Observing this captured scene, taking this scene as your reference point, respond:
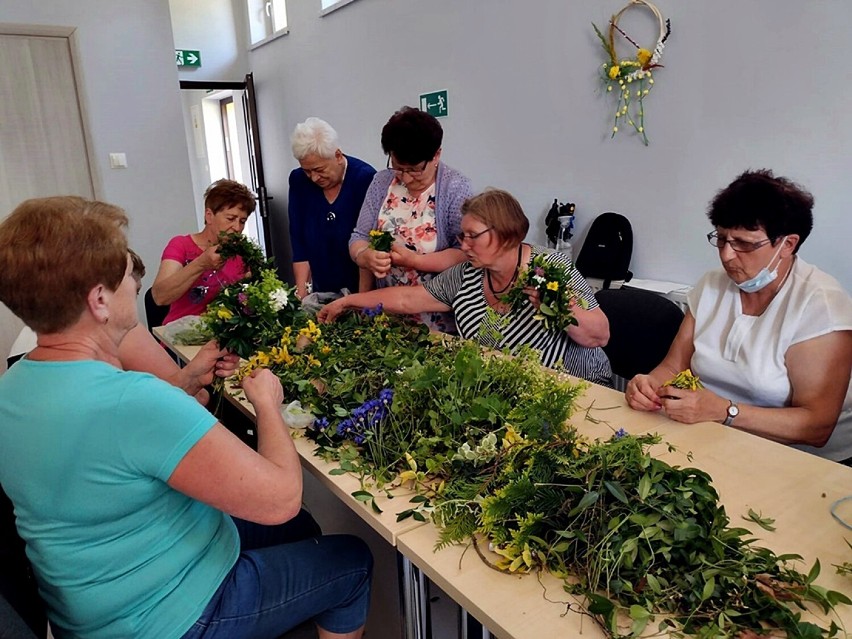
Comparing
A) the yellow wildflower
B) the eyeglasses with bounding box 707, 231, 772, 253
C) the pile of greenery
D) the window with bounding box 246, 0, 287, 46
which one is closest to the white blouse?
the eyeglasses with bounding box 707, 231, 772, 253

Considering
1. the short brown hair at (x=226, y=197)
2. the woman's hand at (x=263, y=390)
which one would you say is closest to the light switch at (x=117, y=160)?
the short brown hair at (x=226, y=197)

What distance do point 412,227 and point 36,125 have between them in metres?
3.97

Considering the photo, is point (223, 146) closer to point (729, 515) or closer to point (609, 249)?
point (609, 249)

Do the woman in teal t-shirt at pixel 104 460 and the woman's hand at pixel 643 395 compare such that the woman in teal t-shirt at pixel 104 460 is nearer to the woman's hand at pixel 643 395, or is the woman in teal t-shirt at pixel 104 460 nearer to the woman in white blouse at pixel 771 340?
the woman's hand at pixel 643 395

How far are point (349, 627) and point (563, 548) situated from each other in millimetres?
707

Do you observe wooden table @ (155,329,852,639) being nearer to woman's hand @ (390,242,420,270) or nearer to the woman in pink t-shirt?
woman's hand @ (390,242,420,270)

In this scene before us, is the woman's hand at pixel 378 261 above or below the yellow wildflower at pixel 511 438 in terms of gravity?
above

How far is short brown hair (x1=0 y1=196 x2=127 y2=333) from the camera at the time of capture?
42.7 inches

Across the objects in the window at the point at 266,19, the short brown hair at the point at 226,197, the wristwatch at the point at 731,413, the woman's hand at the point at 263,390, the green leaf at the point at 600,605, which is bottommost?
the green leaf at the point at 600,605

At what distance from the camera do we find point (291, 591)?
140 cm

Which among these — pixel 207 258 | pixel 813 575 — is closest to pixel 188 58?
pixel 207 258

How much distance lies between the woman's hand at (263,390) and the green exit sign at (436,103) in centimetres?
362

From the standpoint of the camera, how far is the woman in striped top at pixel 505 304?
208 centimetres

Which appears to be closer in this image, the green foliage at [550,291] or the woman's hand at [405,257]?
the green foliage at [550,291]
